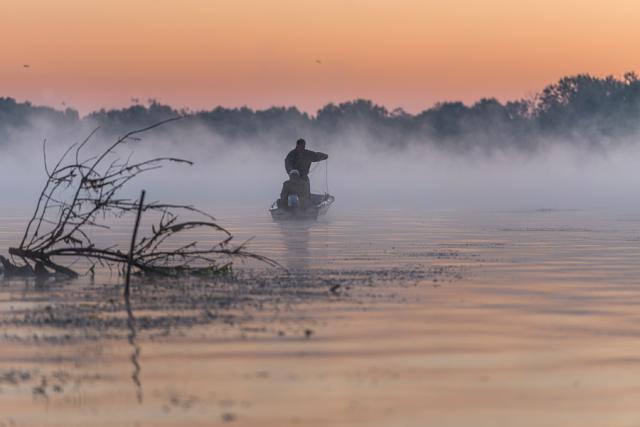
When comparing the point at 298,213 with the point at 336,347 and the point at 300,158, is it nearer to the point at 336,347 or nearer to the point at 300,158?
the point at 300,158


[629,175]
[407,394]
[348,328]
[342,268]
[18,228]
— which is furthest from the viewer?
[629,175]

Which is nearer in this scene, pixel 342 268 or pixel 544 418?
pixel 544 418

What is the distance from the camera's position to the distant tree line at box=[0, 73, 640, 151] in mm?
163125

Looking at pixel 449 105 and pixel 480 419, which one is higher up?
pixel 449 105

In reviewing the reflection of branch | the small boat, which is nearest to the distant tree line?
the small boat

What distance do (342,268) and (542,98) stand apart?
504 feet

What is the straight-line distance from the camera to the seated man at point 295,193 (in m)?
40.9

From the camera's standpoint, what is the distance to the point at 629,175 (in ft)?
471

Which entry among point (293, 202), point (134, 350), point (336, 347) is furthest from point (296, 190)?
point (134, 350)

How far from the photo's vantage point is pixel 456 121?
18538 centimetres

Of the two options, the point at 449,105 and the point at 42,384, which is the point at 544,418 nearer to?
the point at 42,384

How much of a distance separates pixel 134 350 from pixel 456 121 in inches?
6800

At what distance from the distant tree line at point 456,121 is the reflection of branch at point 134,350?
146m

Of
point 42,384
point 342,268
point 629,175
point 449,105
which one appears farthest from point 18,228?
point 449,105
